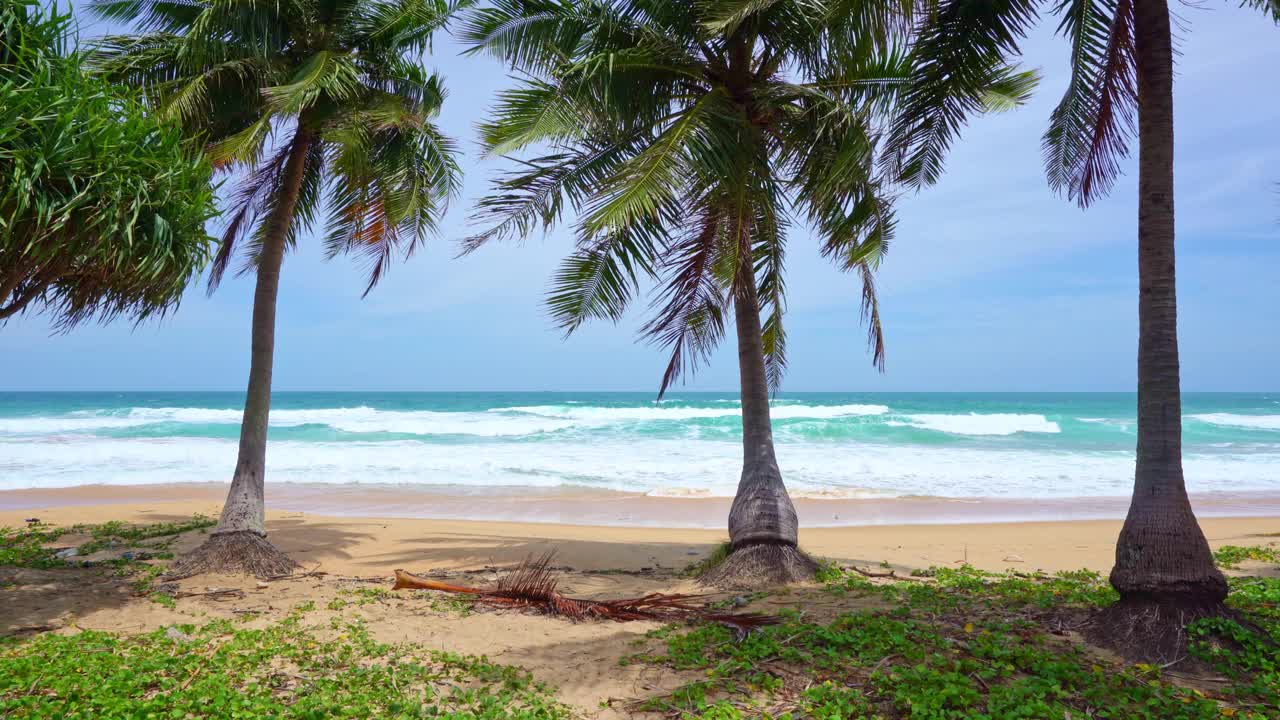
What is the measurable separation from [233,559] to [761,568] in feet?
17.7

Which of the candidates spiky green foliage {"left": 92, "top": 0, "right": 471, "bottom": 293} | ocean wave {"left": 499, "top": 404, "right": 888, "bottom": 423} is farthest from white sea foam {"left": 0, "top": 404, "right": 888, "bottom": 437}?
spiky green foliage {"left": 92, "top": 0, "right": 471, "bottom": 293}

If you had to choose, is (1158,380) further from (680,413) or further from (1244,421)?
(1244,421)

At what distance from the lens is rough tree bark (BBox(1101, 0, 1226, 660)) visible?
4.79 m

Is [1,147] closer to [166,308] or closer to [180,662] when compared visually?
[166,308]

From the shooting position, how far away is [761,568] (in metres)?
7.26

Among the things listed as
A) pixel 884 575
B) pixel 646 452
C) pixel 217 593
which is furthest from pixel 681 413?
pixel 217 593

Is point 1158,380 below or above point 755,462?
above

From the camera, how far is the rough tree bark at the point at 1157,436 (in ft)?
15.7

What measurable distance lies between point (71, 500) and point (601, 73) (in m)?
14.2

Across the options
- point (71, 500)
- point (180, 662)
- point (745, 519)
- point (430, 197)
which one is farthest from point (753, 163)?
point (71, 500)

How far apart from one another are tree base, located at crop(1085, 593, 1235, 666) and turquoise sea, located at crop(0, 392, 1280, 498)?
10.8 metres

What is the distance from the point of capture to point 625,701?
172 inches

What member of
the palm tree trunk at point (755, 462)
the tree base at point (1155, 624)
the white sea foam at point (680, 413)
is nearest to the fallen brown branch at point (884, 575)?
the palm tree trunk at point (755, 462)

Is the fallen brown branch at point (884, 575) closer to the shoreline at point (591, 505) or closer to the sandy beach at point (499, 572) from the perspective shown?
the sandy beach at point (499, 572)
